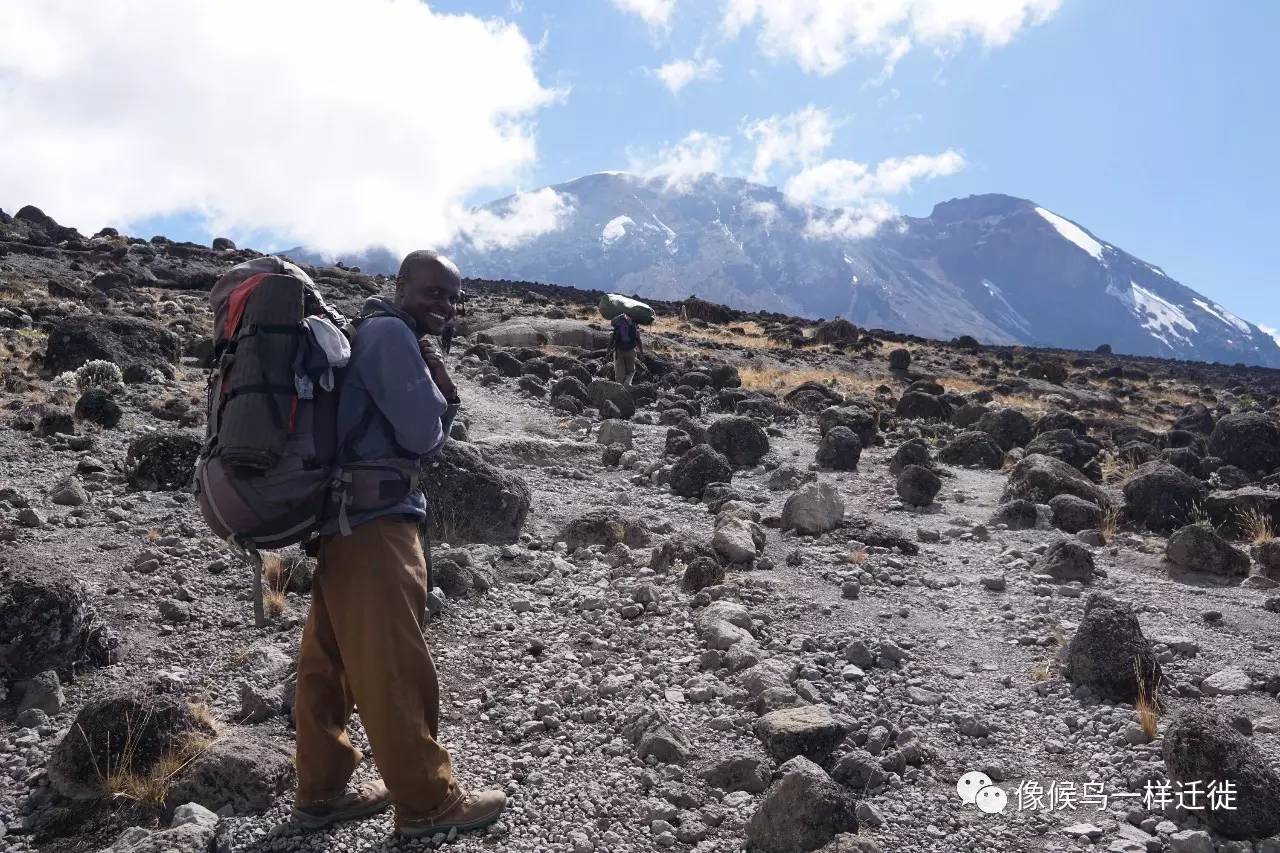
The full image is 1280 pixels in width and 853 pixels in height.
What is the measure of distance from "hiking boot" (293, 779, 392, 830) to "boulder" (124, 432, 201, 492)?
4.55 metres

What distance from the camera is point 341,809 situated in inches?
130

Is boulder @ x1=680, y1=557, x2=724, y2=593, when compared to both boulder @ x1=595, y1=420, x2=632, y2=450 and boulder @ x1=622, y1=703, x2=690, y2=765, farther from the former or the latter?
boulder @ x1=595, y1=420, x2=632, y2=450

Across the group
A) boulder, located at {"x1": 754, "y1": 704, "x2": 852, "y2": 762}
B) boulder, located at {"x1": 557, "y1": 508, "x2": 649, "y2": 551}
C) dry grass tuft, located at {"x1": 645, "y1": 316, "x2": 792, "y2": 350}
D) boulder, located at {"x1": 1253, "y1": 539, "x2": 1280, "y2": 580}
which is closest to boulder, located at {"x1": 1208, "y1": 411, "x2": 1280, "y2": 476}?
boulder, located at {"x1": 1253, "y1": 539, "x2": 1280, "y2": 580}

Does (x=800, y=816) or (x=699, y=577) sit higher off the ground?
(x=699, y=577)

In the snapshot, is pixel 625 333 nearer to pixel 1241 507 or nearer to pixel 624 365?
pixel 624 365

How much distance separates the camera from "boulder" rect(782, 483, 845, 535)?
25.0 feet

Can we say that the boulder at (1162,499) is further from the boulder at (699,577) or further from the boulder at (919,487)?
the boulder at (699,577)

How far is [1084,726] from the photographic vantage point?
4.12 meters

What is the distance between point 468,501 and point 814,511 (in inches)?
124

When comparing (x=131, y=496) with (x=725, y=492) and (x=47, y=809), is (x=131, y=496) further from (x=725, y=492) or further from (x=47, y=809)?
(x=725, y=492)

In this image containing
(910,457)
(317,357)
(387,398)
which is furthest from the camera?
(910,457)

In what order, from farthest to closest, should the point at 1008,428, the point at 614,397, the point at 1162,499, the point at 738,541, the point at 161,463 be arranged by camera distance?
the point at 1008,428, the point at 614,397, the point at 1162,499, the point at 161,463, the point at 738,541

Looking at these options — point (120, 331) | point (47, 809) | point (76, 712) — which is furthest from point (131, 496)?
point (120, 331)

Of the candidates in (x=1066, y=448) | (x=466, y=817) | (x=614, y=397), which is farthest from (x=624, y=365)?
(x=466, y=817)
